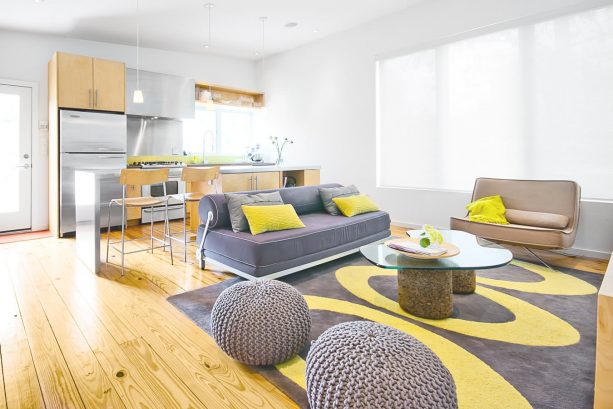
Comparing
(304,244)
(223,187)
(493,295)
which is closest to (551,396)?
(493,295)

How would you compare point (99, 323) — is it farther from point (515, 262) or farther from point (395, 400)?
point (515, 262)

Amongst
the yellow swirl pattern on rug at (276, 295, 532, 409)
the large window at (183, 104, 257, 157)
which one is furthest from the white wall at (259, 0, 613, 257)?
the yellow swirl pattern on rug at (276, 295, 532, 409)

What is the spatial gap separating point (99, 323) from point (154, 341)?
51 centimetres

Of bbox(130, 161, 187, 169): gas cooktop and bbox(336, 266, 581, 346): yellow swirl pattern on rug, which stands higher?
bbox(130, 161, 187, 169): gas cooktop

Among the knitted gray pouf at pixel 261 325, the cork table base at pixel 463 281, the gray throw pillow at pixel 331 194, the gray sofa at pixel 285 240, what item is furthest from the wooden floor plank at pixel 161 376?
the gray throw pillow at pixel 331 194

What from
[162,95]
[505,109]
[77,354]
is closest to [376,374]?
[77,354]

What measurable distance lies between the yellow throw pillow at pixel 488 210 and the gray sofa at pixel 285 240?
3.24 feet

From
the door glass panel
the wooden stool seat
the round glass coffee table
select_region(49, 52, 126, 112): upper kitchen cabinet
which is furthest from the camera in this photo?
the door glass panel

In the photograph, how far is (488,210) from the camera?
399 cm

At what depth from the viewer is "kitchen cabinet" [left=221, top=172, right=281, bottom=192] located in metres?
4.63

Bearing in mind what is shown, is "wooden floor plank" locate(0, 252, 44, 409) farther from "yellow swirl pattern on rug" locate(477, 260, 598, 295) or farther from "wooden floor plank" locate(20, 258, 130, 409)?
"yellow swirl pattern on rug" locate(477, 260, 598, 295)

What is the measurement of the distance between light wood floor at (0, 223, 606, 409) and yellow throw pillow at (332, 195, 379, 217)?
56.3 inches

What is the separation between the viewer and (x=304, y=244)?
10.3ft

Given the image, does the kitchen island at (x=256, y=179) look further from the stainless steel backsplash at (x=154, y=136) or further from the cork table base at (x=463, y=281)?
the cork table base at (x=463, y=281)
